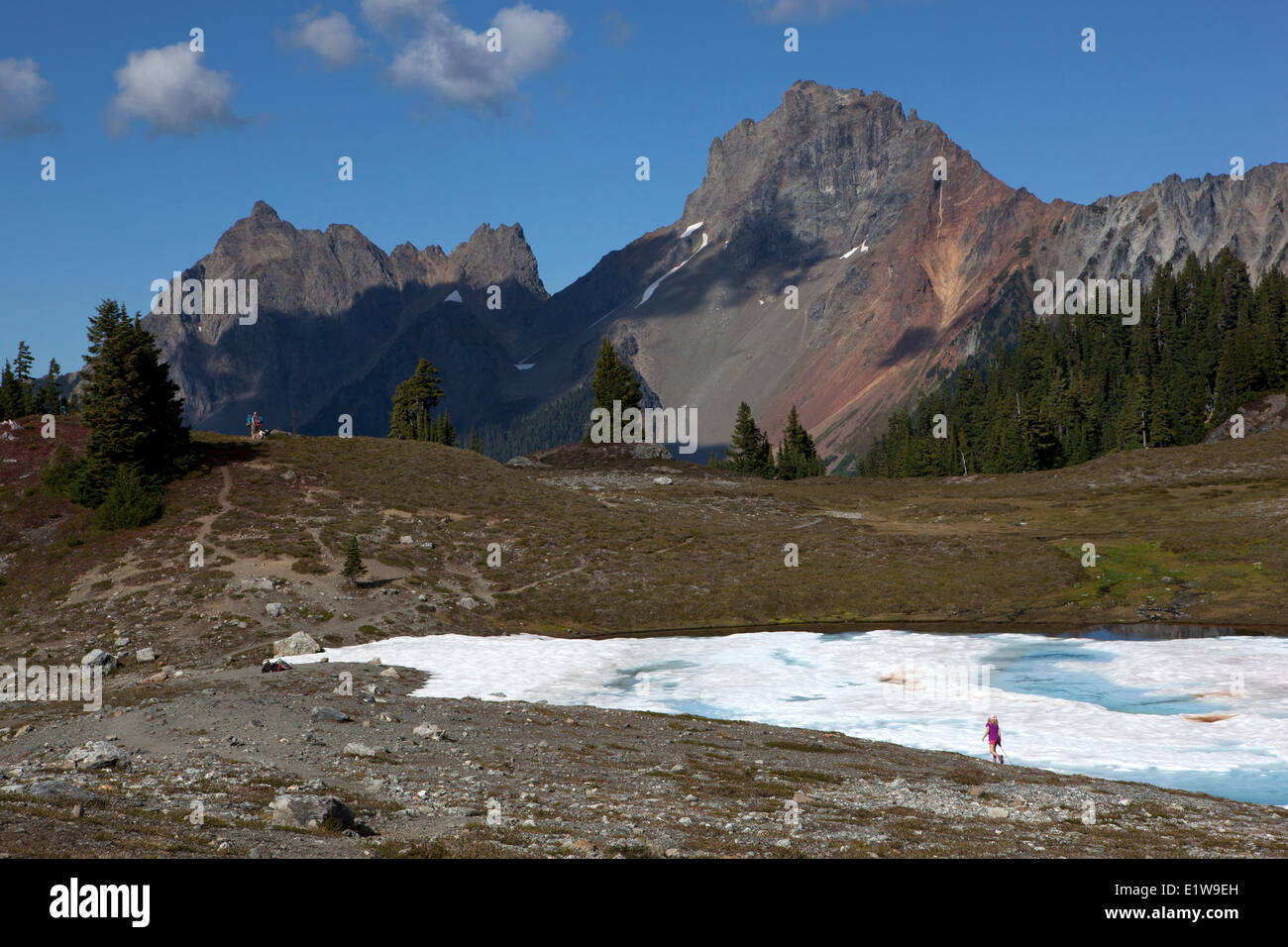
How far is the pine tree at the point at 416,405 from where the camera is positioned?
143625 millimetres

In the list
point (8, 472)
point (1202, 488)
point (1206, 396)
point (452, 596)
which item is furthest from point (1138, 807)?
point (1206, 396)

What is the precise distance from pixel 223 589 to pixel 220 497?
19.1 m

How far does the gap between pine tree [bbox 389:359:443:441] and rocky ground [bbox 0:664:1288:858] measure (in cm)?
10665

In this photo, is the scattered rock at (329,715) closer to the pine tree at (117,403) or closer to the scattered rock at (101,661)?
the scattered rock at (101,661)

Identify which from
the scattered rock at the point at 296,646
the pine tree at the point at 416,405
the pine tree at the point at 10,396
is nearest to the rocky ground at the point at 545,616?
the scattered rock at the point at 296,646

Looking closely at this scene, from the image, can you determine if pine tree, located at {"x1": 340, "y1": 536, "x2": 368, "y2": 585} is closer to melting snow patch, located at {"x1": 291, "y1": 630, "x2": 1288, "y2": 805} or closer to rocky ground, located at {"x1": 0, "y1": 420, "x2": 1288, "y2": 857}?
rocky ground, located at {"x1": 0, "y1": 420, "x2": 1288, "y2": 857}

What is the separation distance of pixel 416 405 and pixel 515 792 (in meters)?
129

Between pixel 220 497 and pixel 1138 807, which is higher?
pixel 220 497

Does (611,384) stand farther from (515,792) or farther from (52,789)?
(52,789)

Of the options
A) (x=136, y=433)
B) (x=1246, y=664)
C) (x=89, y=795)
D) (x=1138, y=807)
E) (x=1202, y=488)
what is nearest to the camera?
(x=89, y=795)

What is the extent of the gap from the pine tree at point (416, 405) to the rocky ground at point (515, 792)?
10665 centimetres
